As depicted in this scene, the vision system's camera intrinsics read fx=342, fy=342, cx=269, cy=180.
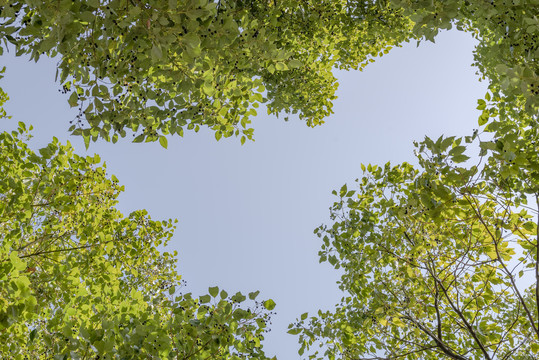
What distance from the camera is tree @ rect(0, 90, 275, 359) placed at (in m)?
3.70

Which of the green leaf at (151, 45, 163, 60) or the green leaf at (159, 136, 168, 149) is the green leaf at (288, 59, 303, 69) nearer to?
the green leaf at (151, 45, 163, 60)

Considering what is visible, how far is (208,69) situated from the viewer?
4.41m

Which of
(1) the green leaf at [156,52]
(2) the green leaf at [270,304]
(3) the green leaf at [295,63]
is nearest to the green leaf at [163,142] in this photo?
(1) the green leaf at [156,52]

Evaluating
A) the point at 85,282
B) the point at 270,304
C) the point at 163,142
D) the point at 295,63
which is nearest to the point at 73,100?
the point at 163,142

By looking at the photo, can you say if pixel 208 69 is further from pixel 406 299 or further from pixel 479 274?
pixel 479 274

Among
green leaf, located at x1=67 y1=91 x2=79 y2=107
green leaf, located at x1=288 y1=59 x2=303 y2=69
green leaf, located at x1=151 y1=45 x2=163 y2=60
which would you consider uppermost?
green leaf, located at x1=288 y1=59 x2=303 y2=69

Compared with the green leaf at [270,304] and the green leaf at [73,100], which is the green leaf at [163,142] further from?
the green leaf at [270,304]

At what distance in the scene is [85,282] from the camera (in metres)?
6.68

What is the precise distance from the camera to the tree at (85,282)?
370 centimetres

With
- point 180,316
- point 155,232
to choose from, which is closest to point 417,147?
point 180,316

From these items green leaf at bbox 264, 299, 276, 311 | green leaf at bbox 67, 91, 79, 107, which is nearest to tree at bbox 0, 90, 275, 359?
green leaf at bbox 264, 299, 276, 311

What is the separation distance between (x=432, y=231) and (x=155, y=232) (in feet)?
21.6

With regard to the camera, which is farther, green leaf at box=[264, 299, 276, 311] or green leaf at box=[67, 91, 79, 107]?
green leaf at box=[264, 299, 276, 311]

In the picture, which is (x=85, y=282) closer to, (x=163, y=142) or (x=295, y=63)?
(x=163, y=142)
